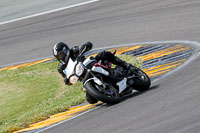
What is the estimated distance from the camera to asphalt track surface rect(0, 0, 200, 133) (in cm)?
767

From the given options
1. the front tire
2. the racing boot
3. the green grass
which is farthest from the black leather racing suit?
the green grass

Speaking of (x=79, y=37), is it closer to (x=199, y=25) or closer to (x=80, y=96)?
(x=199, y=25)

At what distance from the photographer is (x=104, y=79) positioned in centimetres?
960

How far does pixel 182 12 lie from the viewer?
1569 cm

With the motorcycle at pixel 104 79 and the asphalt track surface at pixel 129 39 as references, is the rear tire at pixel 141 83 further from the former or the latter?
the asphalt track surface at pixel 129 39

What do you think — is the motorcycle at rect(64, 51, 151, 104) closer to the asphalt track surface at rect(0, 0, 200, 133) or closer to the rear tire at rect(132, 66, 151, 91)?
the rear tire at rect(132, 66, 151, 91)

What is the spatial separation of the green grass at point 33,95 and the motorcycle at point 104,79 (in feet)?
4.38

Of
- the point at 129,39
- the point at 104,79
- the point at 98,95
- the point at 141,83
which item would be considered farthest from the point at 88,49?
the point at 129,39

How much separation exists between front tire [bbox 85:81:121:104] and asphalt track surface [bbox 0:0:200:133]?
168mm

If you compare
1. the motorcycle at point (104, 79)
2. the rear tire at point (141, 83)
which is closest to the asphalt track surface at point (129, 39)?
the rear tire at point (141, 83)

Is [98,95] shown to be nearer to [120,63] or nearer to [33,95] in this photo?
[120,63]

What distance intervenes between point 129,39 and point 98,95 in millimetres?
→ 6121

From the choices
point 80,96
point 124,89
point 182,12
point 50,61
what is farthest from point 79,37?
point 124,89

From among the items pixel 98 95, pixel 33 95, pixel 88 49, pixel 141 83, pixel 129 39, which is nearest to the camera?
pixel 98 95
